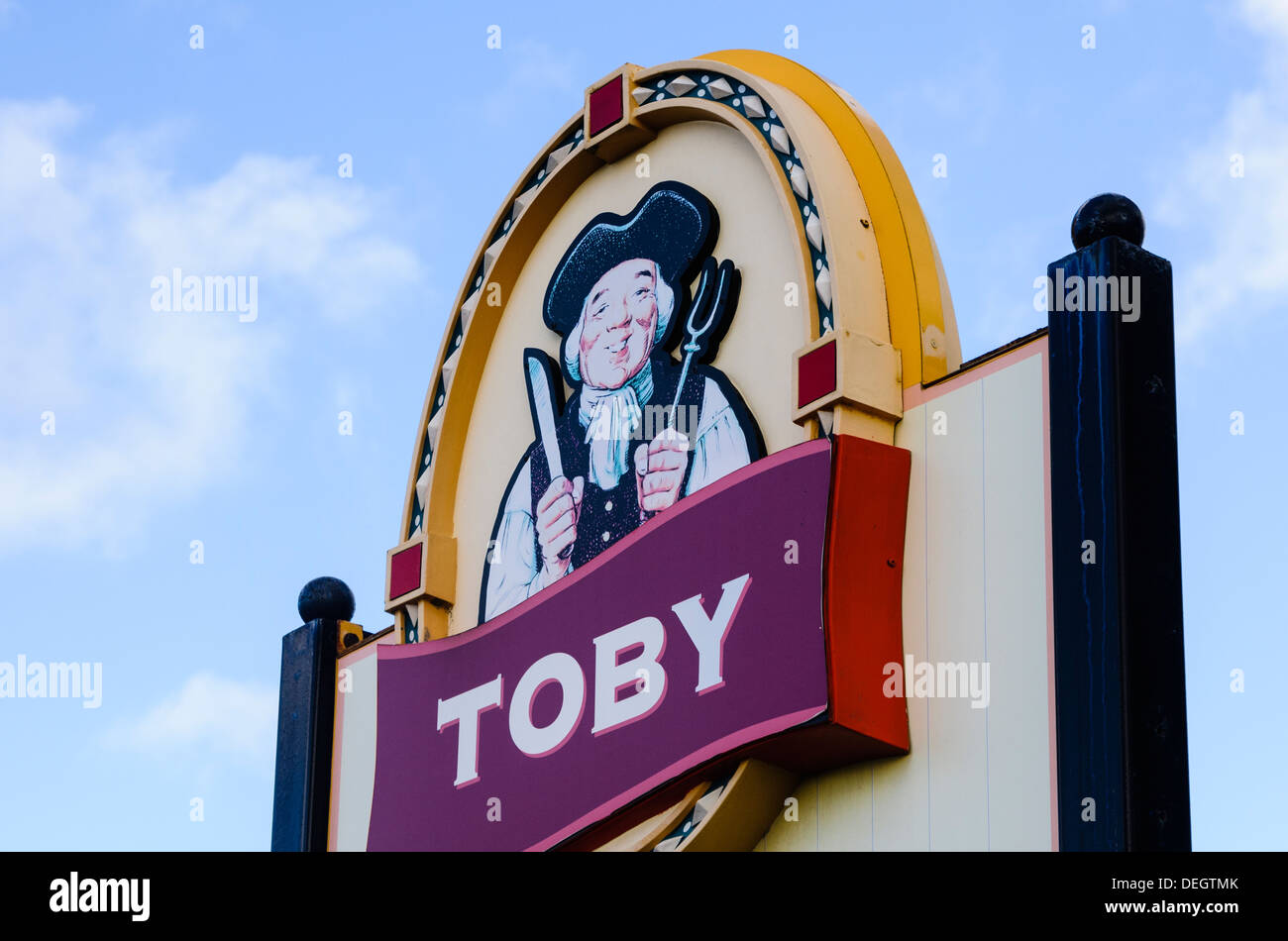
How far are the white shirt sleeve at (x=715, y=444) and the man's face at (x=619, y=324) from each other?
60 centimetres

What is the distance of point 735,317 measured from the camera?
10.2 meters

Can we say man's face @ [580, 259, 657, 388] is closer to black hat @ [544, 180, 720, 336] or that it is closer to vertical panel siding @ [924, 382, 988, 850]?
black hat @ [544, 180, 720, 336]

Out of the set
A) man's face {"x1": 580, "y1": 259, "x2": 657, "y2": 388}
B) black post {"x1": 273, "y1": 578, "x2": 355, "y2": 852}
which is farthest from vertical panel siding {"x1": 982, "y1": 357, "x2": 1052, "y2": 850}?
black post {"x1": 273, "y1": 578, "x2": 355, "y2": 852}

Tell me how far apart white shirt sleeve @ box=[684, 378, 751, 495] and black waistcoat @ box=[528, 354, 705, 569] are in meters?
0.05

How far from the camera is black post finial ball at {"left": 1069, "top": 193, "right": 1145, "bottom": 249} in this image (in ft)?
28.2

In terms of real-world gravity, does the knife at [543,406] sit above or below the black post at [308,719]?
above

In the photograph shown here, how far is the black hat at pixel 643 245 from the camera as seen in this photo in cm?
1058

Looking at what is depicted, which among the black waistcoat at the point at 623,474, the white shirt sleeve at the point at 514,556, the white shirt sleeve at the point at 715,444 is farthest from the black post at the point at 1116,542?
the white shirt sleeve at the point at 514,556

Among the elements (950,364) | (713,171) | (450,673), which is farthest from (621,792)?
(713,171)

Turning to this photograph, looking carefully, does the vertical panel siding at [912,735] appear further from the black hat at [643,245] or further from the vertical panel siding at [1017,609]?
the black hat at [643,245]

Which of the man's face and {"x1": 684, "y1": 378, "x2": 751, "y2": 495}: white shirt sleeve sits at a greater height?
the man's face

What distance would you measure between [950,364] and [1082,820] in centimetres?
247

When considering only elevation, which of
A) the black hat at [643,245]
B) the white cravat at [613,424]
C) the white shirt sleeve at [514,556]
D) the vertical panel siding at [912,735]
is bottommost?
the vertical panel siding at [912,735]
